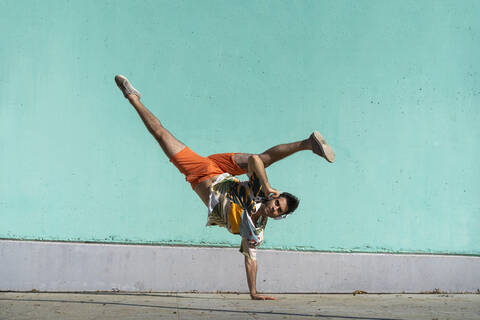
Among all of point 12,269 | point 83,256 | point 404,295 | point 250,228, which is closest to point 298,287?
point 404,295

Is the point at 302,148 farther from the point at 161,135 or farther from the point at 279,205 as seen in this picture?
the point at 161,135

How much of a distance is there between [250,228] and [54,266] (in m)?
2.31

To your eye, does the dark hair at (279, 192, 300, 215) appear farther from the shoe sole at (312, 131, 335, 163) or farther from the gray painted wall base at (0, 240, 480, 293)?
the gray painted wall base at (0, 240, 480, 293)

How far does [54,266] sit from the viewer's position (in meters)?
Answer: 5.03

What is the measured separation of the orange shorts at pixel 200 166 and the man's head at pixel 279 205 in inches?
26.7

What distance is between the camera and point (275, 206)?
3.96 m

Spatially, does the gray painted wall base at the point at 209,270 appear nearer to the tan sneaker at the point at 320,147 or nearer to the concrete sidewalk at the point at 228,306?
the concrete sidewalk at the point at 228,306

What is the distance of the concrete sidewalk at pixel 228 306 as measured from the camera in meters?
3.53

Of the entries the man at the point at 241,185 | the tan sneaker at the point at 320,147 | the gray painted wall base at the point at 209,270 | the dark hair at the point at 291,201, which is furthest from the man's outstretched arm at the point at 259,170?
the gray painted wall base at the point at 209,270

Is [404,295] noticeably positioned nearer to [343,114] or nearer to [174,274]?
[343,114]

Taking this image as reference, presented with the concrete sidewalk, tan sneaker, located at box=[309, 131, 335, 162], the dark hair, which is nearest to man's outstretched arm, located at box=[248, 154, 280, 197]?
the dark hair

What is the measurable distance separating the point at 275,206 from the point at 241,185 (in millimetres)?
505

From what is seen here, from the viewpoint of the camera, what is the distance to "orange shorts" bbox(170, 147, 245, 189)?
4.52m

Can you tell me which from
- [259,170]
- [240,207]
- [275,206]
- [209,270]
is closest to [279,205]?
[275,206]
